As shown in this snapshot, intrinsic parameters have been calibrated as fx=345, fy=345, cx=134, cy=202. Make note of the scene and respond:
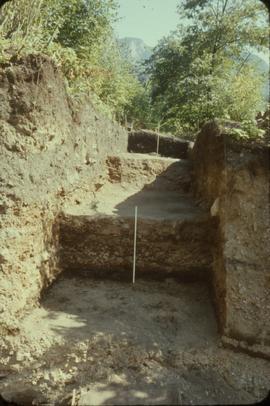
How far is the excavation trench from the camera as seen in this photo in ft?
10.0

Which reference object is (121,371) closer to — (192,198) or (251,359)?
(251,359)

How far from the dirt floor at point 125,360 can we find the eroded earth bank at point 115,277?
0.01 m

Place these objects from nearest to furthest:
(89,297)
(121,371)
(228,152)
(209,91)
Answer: (121,371)
(228,152)
(89,297)
(209,91)

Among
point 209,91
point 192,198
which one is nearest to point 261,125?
point 192,198

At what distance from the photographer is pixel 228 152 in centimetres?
375

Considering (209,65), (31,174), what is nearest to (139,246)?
(31,174)

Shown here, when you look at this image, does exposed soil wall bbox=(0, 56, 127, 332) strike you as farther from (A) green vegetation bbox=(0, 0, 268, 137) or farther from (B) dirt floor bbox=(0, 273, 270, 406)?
(A) green vegetation bbox=(0, 0, 268, 137)

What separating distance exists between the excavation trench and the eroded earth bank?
0.04ft

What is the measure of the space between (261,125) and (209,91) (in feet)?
14.3

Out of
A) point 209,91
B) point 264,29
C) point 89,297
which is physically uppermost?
point 264,29

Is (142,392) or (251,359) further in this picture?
(251,359)

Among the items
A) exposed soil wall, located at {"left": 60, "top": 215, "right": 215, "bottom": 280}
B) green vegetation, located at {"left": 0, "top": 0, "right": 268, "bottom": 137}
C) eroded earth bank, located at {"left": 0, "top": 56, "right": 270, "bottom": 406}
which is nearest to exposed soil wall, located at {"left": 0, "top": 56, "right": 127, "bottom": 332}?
eroded earth bank, located at {"left": 0, "top": 56, "right": 270, "bottom": 406}

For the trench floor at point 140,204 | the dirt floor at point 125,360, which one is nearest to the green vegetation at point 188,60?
the trench floor at point 140,204

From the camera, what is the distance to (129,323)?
3.65 meters
